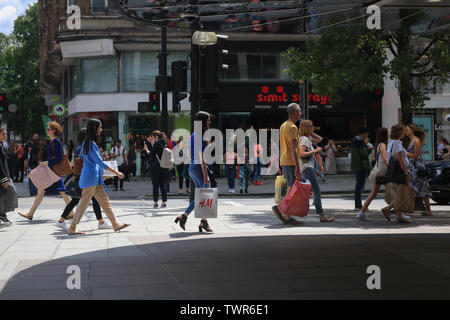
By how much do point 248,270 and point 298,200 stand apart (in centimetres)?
389

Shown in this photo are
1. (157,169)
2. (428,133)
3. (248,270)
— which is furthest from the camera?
(428,133)

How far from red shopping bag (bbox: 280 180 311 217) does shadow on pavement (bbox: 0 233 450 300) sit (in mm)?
1375

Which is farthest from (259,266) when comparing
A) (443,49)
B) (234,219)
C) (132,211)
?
(443,49)

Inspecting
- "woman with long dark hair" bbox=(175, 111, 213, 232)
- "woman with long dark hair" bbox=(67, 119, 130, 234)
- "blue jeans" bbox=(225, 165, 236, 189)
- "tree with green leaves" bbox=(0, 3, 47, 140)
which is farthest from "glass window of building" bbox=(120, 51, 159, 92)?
"tree with green leaves" bbox=(0, 3, 47, 140)

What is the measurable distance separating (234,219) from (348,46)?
5466 millimetres

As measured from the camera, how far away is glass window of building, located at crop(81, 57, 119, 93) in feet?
95.0

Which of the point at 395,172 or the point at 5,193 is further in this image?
the point at 395,172

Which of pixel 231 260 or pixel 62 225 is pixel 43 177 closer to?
pixel 62 225

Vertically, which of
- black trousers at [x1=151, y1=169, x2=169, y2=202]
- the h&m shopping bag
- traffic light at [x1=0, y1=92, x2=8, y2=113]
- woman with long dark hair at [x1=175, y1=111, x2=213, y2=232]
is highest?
traffic light at [x1=0, y1=92, x2=8, y2=113]

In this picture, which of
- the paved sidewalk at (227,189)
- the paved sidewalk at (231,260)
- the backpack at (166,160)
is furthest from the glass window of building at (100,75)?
the paved sidewalk at (231,260)

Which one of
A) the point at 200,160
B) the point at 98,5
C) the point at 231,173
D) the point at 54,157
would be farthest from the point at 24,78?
the point at 200,160

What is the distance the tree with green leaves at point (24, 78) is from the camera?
184 feet

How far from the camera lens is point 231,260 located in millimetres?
7078

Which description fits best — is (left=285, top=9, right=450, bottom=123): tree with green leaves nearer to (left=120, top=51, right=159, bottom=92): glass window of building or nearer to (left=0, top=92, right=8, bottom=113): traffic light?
(left=0, top=92, right=8, bottom=113): traffic light
